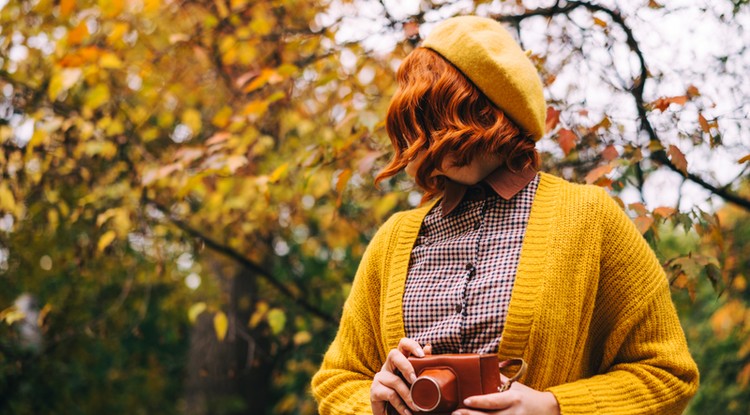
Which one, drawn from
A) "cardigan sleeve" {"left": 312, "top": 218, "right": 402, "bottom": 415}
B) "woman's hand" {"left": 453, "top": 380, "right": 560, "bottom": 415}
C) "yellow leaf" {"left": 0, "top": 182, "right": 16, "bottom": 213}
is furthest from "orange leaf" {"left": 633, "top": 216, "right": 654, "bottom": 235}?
"yellow leaf" {"left": 0, "top": 182, "right": 16, "bottom": 213}

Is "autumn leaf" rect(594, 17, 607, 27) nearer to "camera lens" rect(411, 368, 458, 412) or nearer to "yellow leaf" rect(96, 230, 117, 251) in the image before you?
"camera lens" rect(411, 368, 458, 412)

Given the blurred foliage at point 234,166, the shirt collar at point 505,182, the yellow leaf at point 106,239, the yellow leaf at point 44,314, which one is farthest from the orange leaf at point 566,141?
the yellow leaf at point 44,314

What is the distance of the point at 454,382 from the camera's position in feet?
3.89

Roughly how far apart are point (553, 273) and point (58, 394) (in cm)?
537

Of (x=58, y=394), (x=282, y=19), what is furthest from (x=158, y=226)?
(x=58, y=394)

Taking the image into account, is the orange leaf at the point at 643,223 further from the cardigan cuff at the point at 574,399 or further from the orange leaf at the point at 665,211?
the cardigan cuff at the point at 574,399

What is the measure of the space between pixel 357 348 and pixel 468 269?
36 centimetres

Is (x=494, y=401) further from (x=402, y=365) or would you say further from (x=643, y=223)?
(x=643, y=223)

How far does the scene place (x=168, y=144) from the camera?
15.6ft

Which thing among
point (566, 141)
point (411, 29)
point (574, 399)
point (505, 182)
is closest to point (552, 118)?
point (566, 141)

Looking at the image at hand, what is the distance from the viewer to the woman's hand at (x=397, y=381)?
1.23 meters

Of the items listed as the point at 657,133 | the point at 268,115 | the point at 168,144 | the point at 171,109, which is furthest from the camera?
the point at 171,109

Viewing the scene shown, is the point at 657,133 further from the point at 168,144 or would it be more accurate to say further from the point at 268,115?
the point at 168,144

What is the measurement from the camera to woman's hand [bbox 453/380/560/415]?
1152 mm
